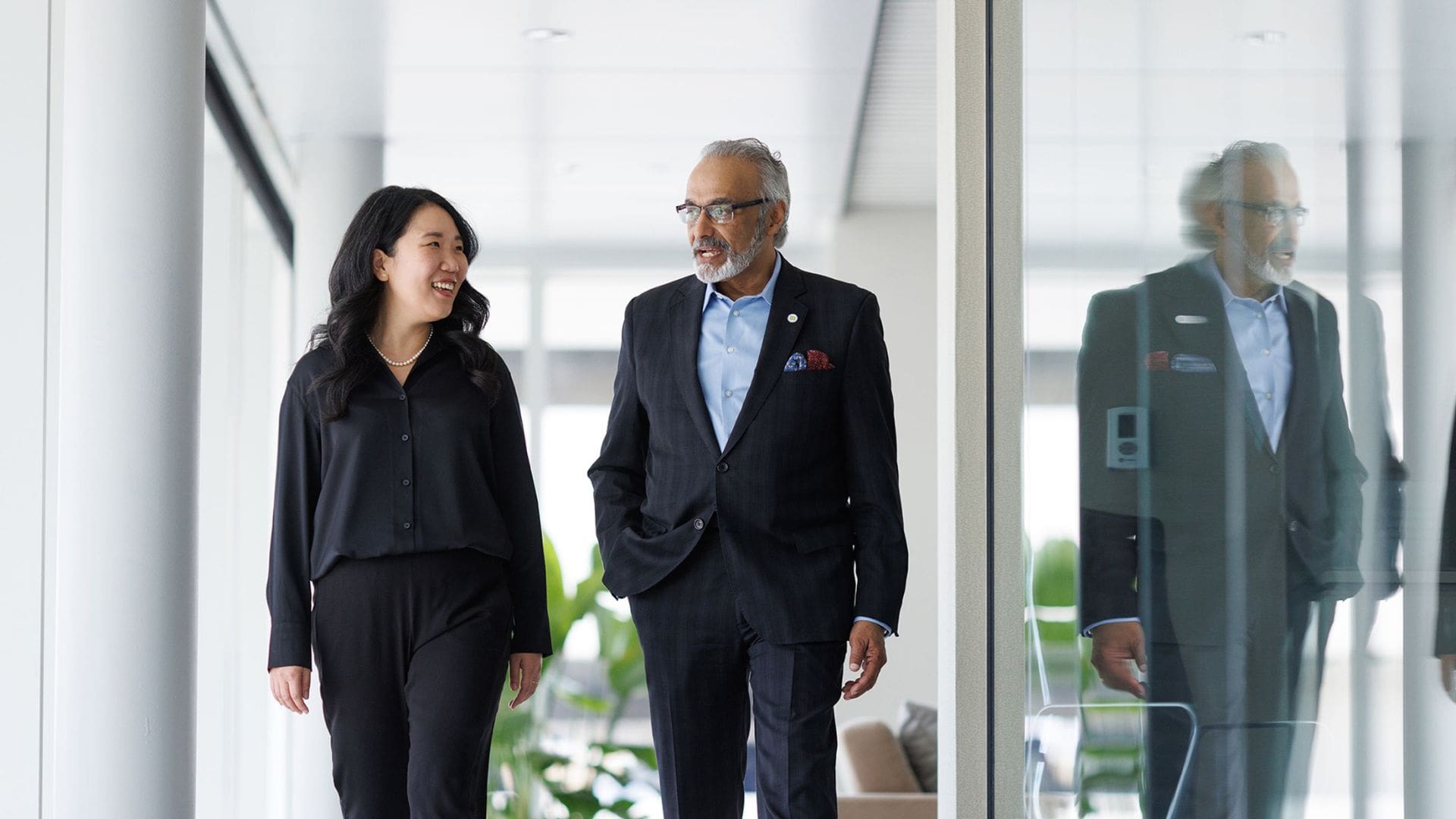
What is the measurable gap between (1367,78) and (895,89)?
4632 millimetres

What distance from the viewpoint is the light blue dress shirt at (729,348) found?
2.54 m

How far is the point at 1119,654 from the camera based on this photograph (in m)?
1.93

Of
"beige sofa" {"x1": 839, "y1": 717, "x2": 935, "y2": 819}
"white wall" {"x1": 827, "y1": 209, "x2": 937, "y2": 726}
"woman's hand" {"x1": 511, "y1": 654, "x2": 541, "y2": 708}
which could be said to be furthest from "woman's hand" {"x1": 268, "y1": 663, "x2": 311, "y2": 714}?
"white wall" {"x1": 827, "y1": 209, "x2": 937, "y2": 726}

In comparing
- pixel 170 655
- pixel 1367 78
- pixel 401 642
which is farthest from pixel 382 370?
pixel 1367 78

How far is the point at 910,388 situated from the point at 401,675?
17.7 ft

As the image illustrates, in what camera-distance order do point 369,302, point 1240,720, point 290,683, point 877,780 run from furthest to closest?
point 877,780, point 369,302, point 290,683, point 1240,720

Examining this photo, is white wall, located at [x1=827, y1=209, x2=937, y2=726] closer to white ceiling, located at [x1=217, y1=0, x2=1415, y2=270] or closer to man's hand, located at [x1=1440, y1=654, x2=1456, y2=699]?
white ceiling, located at [x1=217, y1=0, x2=1415, y2=270]

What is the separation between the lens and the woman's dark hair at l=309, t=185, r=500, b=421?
8.84 feet

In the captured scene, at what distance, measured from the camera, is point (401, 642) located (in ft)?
8.52

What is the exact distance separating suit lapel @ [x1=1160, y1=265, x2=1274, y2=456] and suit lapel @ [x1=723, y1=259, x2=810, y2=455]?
855 millimetres

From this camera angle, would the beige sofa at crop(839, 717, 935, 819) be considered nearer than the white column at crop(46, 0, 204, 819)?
No

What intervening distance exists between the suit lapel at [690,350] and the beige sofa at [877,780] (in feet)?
8.63

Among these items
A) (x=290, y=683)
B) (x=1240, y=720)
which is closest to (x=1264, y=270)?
(x=1240, y=720)

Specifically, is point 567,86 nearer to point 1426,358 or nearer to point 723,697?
point 723,697
